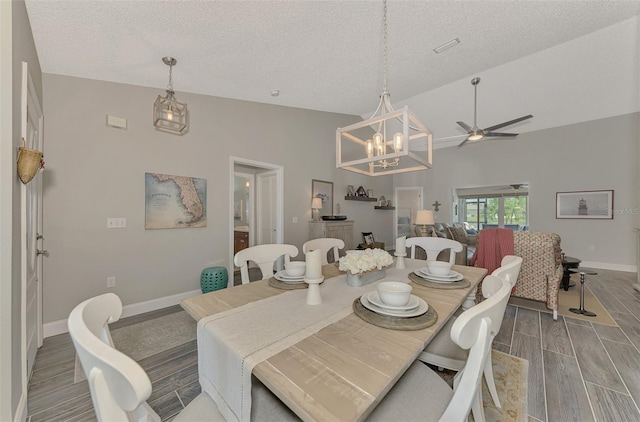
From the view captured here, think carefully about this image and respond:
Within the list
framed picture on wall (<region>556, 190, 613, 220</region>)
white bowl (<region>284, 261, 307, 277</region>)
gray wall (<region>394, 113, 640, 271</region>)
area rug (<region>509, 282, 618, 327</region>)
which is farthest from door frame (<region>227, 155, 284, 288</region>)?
framed picture on wall (<region>556, 190, 613, 220</region>)

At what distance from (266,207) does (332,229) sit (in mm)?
1470

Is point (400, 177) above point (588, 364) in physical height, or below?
above

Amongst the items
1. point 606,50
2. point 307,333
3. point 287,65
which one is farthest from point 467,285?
point 606,50

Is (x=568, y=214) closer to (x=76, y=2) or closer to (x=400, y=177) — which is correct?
(x=400, y=177)

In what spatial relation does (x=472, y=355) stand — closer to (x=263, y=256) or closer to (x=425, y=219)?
(x=263, y=256)

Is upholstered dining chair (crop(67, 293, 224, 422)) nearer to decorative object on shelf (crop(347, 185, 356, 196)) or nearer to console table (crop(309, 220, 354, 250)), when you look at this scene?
console table (crop(309, 220, 354, 250))

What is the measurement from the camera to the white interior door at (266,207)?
15.8 feet

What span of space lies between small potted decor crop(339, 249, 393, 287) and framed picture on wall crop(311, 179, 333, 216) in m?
3.33

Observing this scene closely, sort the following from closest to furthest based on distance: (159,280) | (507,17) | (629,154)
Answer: (507,17) < (159,280) < (629,154)

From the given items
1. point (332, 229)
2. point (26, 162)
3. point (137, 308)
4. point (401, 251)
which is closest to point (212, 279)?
point (137, 308)

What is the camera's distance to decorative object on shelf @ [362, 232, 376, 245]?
600 centimetres

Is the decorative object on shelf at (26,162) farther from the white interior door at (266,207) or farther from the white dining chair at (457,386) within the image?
the white interior door at (266,207)

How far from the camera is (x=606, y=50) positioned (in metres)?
3.46

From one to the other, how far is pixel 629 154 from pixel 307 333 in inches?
291
